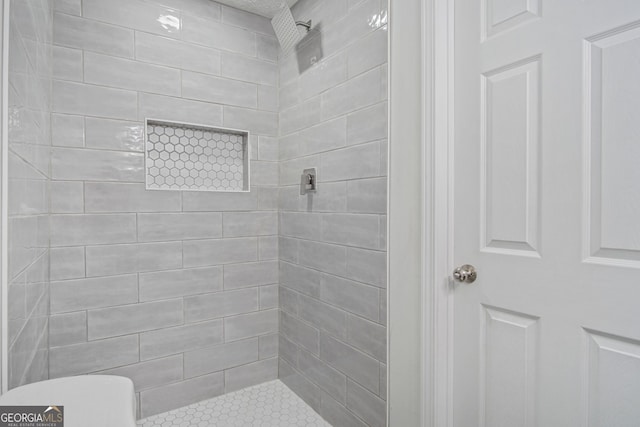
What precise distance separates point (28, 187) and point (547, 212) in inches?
61.6

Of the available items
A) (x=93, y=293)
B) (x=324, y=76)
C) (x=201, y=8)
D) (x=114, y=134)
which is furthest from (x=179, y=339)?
(x=201, y=8)

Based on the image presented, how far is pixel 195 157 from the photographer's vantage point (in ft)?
6.47

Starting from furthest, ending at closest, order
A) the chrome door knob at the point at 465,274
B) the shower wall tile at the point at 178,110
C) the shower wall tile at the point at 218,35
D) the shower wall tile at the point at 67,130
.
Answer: the shower wall tile at the point at 218,35 < the shower wall tile at the point at 178,110 < the shower wall tile at the point at 67,130 < the chrome door knob at the point at 465,274

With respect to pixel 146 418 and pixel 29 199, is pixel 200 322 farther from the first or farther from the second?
pixel 29 199

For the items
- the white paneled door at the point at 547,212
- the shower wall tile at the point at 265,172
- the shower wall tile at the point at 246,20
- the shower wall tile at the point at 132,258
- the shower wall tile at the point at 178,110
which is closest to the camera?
the white paneled door at the point at 547,212

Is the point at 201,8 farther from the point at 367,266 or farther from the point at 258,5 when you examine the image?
the point at 367,266

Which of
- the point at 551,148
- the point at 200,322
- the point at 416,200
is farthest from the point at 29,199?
the point at 551,148

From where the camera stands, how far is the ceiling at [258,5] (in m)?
1.95

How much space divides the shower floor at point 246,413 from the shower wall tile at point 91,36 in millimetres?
1934

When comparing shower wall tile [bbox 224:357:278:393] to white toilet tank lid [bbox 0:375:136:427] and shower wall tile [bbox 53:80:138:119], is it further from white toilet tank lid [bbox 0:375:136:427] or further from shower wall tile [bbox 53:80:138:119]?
shower wall tile [bbox 53:80:138:119]

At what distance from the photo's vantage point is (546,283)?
3.13 feet

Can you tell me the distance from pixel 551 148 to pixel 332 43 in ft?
3.88

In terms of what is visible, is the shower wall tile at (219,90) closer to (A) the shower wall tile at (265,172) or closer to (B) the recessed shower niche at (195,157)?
(B) the recessed shower niche at (195,157)

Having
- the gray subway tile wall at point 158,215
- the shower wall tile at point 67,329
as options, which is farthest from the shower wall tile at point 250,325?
the shower wall tile at point 67,329
